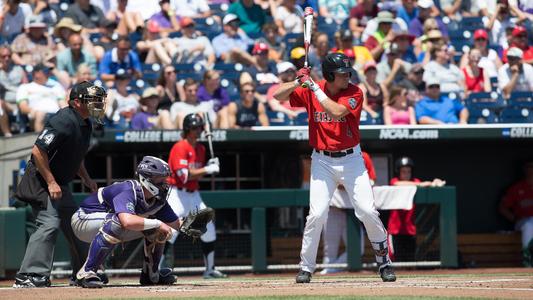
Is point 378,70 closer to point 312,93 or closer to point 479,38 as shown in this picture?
point 479,38

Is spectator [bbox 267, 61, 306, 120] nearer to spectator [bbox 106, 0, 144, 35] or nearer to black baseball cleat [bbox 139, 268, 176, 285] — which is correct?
spectator [bbox 106, 0, 144, 35]

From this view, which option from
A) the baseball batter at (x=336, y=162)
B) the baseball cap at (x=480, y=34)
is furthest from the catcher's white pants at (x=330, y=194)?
the baseball cap at (x=480, y=34)

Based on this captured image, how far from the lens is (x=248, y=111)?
13.0m

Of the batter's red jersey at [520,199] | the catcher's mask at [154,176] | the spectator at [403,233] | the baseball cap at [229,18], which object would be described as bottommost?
the spectator at [403,233]

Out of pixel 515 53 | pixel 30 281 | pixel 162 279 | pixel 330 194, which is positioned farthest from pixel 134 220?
pixel 515 53

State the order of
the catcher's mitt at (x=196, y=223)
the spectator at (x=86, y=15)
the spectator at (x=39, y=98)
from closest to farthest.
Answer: the catcher's mitt at (x=196, y=223) → the spectator at (x=39, y=98) → the spectator at (x=86, y=15)

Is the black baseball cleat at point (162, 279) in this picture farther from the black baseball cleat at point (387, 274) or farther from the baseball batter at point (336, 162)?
the black baseball cleat at point (387, 274)

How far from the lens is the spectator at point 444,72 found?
14320 millimetres

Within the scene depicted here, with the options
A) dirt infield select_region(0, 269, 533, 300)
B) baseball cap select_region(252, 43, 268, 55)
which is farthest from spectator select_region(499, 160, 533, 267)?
dirt infield select_region(0, 269, 533, 300)

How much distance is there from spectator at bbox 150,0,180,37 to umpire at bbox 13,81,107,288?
21.9ft

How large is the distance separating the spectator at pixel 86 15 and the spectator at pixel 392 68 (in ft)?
12.8

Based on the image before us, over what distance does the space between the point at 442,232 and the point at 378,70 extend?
117 inches

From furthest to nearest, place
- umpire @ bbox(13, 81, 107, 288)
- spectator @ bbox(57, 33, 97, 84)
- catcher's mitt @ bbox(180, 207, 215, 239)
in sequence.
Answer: spectator @ bbox(57, 33, 97, 84) < umpire @ bbox(13, 81, 107, 288) < catcher's mitt @ bbox(180, 207, 215, 239)

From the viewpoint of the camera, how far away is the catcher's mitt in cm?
790
